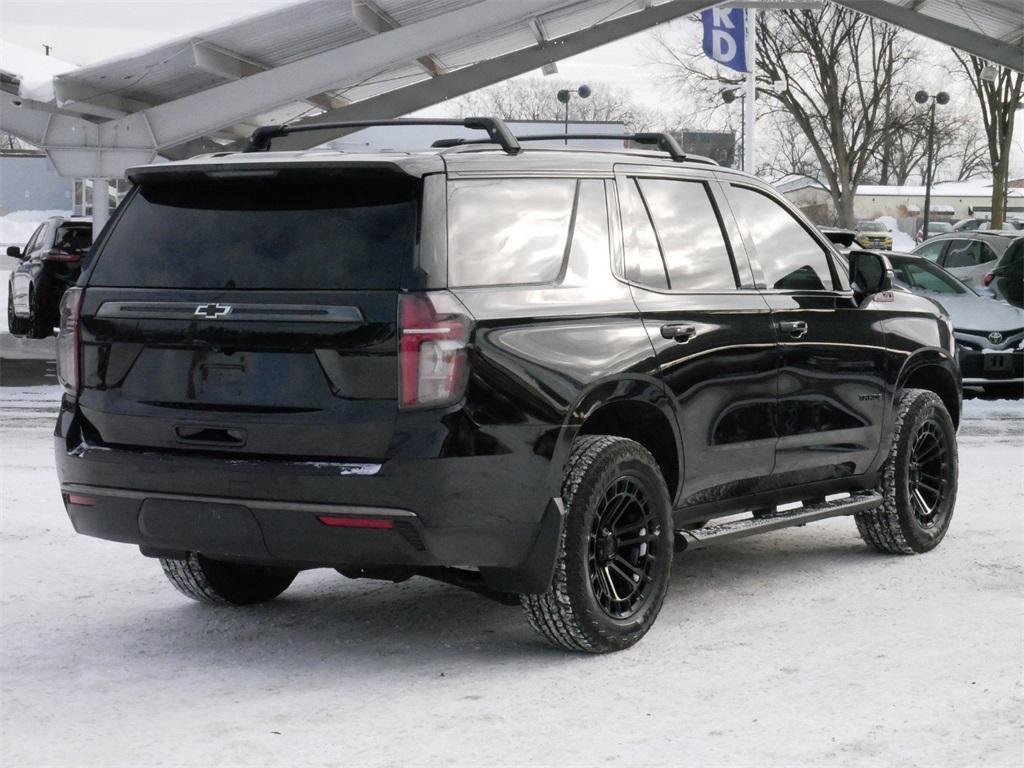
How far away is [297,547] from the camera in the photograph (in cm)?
535

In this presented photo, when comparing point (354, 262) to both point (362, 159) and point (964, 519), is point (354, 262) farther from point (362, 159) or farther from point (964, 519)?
point (964, 519)

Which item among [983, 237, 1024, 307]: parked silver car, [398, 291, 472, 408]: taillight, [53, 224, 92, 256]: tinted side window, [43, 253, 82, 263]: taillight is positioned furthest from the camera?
[53, 224, 92, 256]: tinted side window

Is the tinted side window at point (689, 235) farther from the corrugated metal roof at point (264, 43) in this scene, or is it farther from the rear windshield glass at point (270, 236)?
the corrugated metal roof at point (264, 43)

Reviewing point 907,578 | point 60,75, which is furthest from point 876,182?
point 907,578

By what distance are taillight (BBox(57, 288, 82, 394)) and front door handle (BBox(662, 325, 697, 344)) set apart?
2.18 metres

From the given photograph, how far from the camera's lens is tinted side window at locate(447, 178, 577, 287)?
552 cm

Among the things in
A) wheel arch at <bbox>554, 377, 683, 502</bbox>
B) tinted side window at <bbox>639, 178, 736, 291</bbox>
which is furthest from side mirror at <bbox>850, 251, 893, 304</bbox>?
wheel arch at <bbox>554, 377, 683, 502</bbox>

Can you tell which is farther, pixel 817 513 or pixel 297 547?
pixel 817 513

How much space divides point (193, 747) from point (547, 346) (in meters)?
1.83

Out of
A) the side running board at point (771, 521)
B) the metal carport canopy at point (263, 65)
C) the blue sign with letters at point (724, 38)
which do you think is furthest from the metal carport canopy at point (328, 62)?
the side running board at point (771, 521)

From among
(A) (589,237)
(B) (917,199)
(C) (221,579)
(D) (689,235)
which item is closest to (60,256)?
(C) (221,579)

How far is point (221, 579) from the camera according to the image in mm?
6594

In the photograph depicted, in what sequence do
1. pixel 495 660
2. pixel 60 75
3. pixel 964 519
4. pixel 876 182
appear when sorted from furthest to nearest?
pixel 876 182 < pixel 60 75 < pixel 964 519 < pixel 495 660

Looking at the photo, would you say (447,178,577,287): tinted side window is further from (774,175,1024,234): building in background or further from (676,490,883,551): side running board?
(774,175,1024,234): building in background
